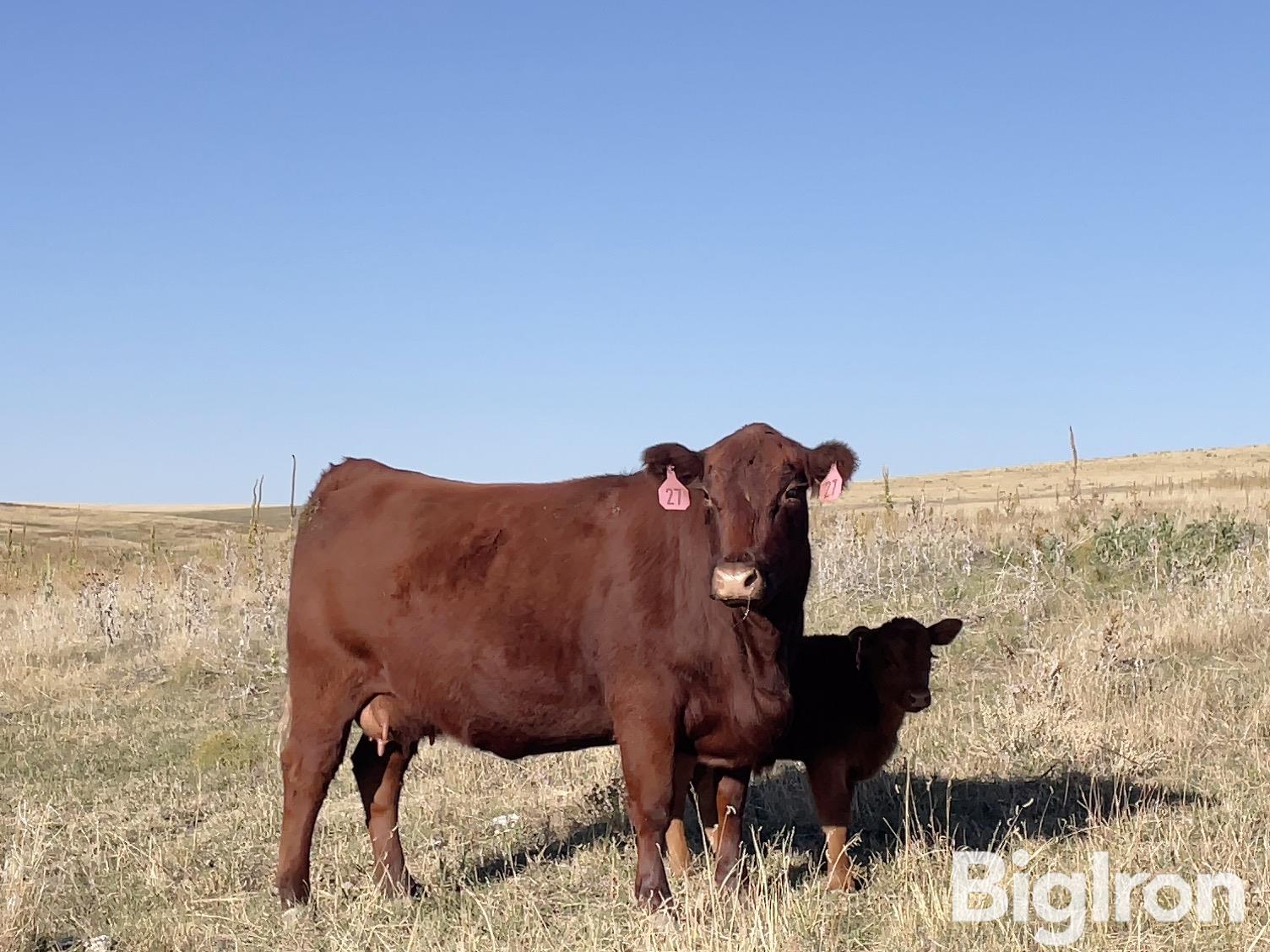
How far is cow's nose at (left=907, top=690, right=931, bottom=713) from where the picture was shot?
629 centimetres

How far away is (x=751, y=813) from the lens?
290 inches

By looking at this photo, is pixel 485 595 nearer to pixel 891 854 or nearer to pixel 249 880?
pixel 249 880

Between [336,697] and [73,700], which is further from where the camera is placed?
[73,700]

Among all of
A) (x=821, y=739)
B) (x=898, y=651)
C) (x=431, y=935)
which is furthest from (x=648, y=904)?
(x=898, y=651)

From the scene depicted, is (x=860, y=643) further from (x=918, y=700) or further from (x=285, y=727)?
(x=285, y=727)

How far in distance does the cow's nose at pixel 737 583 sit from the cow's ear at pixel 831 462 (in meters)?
0.86

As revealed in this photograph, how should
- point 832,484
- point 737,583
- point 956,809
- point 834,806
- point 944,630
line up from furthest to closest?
1. point 956,809
2. point 944,630
3. point 834,806
4. point 832,484
5. point 737,583

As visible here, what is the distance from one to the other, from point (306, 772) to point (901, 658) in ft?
10.3

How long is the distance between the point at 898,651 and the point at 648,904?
1972mm

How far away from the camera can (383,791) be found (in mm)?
6613

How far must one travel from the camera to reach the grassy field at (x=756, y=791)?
5.26 metres

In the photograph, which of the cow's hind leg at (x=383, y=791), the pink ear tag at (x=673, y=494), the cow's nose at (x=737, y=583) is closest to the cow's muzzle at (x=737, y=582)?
the cow's nose at (x=737, y=583)

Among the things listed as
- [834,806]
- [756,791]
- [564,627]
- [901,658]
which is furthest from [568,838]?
[901,658]

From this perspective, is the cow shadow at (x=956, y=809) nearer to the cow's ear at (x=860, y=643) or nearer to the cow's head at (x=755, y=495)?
the cow's ear at (x=860, y=643)
